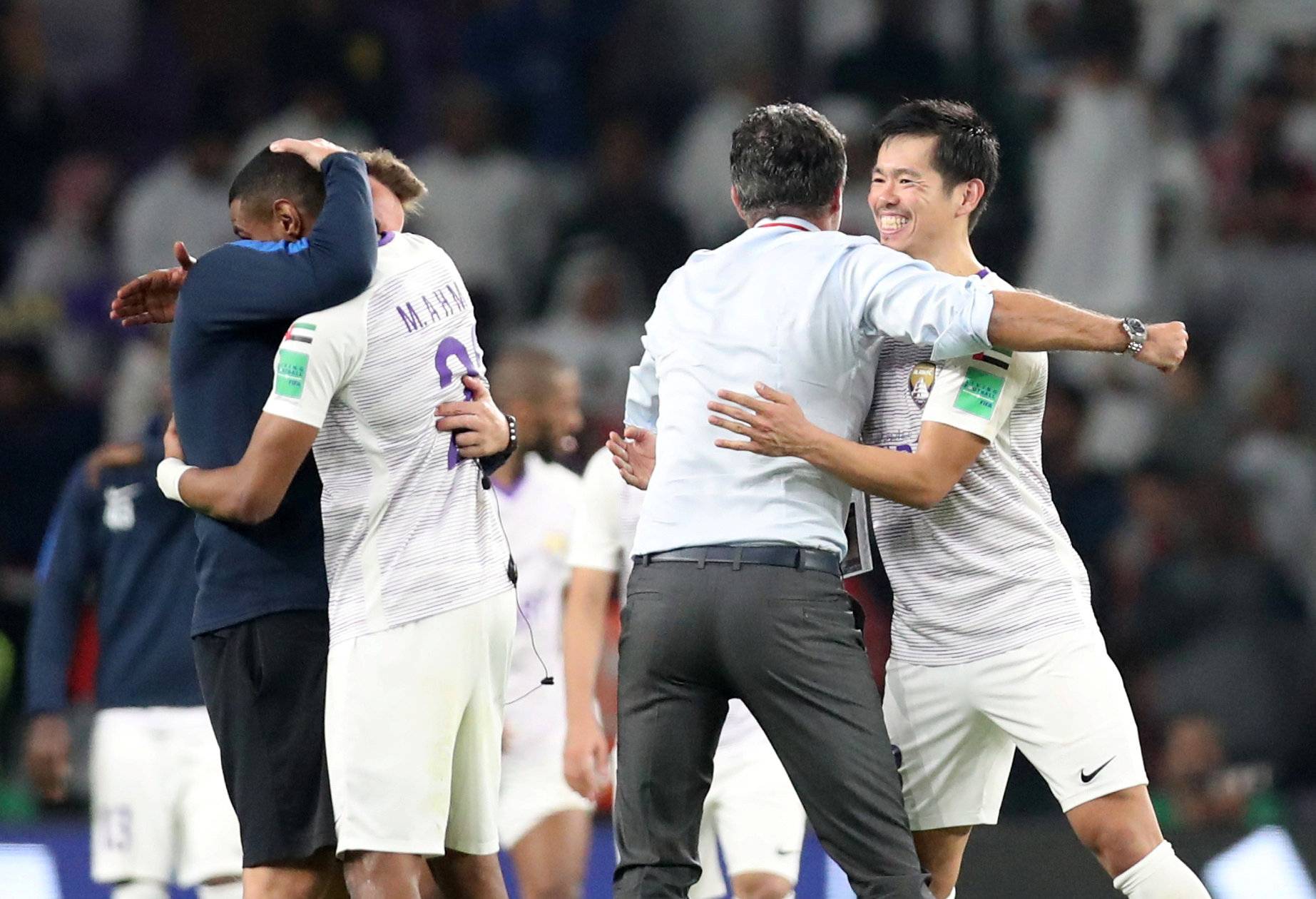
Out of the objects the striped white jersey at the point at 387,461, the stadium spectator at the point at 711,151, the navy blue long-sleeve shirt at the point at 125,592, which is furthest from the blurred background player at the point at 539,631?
the stadium spectator at the point at 711,151

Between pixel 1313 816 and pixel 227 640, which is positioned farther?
pixel 1313 816

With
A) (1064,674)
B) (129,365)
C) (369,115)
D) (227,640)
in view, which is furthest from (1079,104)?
(227,640)

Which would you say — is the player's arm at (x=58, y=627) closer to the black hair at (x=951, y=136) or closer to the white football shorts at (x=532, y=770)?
the white football shorts at (x=532, y=770)

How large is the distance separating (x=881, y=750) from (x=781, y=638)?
30 centimetres

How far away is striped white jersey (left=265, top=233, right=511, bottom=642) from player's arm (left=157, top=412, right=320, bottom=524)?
0.04 meters

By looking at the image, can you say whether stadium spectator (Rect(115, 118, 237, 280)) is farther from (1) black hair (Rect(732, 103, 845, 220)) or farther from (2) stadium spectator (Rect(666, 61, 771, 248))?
(1) black hair (Rect(732, 103, 845, 220))

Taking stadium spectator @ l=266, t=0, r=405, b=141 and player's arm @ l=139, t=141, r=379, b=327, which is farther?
stadium spectator @ l=266, t=0, r=405, b=141

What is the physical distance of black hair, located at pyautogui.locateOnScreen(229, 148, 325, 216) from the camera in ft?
13.2

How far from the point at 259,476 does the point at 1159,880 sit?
2.03m

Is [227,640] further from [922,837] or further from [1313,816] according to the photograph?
[1313,816]

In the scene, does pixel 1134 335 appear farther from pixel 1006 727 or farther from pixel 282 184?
pixel 282 184

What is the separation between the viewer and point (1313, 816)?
831 cm

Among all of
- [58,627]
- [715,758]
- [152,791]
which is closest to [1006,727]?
[715,758]

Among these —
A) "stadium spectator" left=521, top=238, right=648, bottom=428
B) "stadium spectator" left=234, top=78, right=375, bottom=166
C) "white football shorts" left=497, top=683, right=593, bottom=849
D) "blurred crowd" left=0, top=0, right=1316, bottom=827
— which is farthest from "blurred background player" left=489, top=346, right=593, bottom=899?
"stadium spectator" left=234, top=78, right=375, bottom=166
